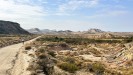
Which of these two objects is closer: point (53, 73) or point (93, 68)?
point (53, 73)

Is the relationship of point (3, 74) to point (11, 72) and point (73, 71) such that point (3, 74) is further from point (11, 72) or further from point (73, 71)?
point (73, 71)

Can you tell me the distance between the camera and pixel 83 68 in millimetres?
30812

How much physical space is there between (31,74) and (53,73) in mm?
2111

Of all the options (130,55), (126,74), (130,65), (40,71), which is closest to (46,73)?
(40,71)

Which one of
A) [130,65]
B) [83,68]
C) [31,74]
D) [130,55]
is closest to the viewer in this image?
[31,74]

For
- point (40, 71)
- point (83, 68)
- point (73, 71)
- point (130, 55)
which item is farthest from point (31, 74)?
point (130, 55)

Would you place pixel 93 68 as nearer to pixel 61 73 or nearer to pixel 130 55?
pixel 61 73

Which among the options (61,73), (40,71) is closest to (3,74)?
(40,71)

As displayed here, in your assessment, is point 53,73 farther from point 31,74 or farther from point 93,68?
point 93,68

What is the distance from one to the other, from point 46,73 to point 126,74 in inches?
338

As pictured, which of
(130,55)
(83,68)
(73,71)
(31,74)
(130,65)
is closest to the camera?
(31,74)

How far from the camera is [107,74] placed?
27.6 meters

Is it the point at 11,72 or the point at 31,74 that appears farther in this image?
the point at 11,72

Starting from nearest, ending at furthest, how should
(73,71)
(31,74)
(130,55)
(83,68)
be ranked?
(31,74), (73,71), (83,68), (130,55)
